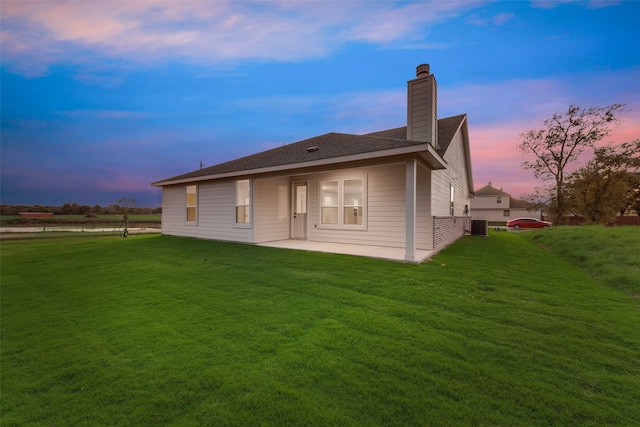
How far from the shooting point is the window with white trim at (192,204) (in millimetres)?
11852

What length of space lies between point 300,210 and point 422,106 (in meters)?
5.98

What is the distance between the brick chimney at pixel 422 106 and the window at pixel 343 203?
2.59 metres

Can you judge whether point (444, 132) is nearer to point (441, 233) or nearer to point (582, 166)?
point (441, 233)

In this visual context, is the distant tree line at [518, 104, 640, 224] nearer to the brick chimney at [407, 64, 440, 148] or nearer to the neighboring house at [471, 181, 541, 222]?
the neighboring house at [471, 181, 541, 222]

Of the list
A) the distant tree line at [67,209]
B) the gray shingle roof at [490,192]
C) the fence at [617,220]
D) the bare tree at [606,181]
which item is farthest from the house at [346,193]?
the distant tree line at [67,209]

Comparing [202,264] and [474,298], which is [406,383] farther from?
[202,264]

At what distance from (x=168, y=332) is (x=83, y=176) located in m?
48.8

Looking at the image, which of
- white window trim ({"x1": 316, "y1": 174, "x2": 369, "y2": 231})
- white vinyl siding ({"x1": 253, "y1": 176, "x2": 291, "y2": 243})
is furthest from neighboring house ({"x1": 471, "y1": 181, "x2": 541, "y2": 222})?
white vinyl siding ({"x1": 253, "y1": 176, "x2": 291, "y2": 243})

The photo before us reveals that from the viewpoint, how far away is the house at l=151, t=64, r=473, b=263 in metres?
7.45

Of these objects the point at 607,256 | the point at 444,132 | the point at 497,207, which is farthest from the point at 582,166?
the point at 607,256

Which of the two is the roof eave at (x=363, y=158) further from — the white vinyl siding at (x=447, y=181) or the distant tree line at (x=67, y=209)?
the distant tree line at (x=67, y=209)

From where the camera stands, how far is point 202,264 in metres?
6.56

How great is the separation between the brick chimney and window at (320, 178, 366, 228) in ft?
8.50

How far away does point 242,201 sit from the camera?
33.6ft
